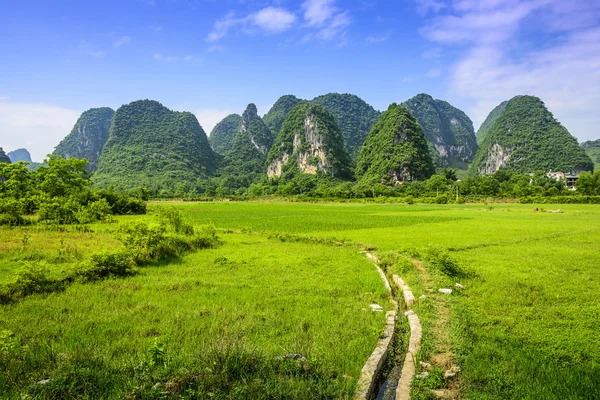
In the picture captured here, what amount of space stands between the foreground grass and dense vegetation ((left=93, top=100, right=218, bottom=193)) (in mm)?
97738

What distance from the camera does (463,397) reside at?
3.72 meters

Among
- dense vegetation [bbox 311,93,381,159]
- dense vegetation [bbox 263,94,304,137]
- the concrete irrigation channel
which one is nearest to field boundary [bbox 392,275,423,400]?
the concrete irrigation channel

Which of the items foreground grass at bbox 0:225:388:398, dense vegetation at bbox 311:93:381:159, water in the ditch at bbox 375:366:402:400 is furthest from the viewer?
dense vegetation at bbox 311:93:381:159

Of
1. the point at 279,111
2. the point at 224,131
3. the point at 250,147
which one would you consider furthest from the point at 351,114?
the point at 224,131

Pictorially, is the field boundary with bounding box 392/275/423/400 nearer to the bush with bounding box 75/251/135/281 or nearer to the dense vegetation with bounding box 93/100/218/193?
the bush with bounding box 75/251/135/281

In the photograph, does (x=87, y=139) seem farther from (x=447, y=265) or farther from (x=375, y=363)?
(x=375, y=363)

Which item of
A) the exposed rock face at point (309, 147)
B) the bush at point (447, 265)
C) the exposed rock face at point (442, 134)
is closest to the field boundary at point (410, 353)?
the bush at point (447, 265)

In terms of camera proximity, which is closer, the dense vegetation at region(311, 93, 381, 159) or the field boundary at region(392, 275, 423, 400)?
the field boundary at region(392, 275, 423, 400)

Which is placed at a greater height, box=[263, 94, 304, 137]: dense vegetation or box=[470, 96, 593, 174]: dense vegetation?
box=[263, 94, 304, 137]: dense vegetation

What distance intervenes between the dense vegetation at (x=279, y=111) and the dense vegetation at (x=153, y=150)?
37.5 meters

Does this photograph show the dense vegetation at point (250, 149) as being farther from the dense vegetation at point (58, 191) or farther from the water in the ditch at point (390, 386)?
the water in the ditch at point (390, 386)

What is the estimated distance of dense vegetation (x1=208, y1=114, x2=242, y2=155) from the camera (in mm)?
187200

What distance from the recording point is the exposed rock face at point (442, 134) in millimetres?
173875

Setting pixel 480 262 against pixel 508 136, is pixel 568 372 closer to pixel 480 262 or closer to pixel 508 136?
pixel 480 262
